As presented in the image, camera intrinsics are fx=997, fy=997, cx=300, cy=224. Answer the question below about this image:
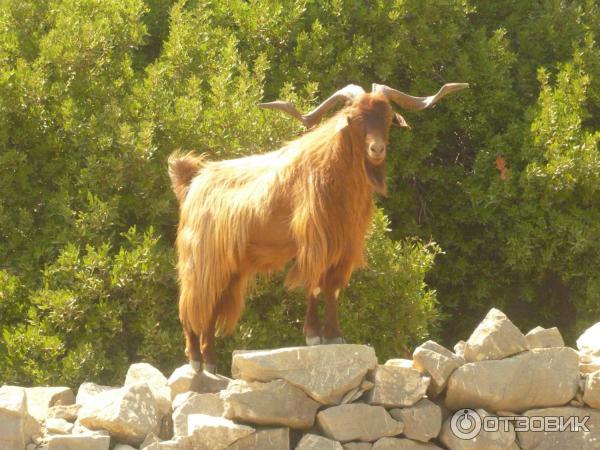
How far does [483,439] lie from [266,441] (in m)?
1.26

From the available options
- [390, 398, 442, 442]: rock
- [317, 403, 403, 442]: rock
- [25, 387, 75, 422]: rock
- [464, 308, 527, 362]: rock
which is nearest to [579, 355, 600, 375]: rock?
[464, 308, 527, 362]: rock

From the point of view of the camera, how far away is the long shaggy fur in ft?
18.8

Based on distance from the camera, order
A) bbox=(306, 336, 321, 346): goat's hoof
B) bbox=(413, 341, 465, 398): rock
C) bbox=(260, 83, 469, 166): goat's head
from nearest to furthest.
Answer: bbox=(260, 83, 469, 166): goat's head < bbox=(413, 341, 465, 398): rock < bbox=(306, 336, 321, 346): goat's hoof

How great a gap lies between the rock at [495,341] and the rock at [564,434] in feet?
1.28

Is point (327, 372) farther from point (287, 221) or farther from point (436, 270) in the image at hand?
point (436, 270)

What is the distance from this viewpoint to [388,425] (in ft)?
18.8

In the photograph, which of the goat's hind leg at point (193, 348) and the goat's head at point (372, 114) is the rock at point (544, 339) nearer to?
the goat's head at point (372, 114)

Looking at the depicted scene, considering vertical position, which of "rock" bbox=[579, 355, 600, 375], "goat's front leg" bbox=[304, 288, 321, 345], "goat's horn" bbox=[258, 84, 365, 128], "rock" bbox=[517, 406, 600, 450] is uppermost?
"goat's horn" bbox=[258, 84, 365, 128]

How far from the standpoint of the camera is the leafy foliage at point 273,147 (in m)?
7.84

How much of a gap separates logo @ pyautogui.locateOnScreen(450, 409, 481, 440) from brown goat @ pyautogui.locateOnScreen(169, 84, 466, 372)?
0.84m

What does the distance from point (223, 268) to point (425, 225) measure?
489 centimetres

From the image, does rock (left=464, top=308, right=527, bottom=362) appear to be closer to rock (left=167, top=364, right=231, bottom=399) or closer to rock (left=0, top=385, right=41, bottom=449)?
rock (left=167, top=364, right=231, bottom=399)

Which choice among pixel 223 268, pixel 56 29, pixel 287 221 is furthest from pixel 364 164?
pixel 56 29

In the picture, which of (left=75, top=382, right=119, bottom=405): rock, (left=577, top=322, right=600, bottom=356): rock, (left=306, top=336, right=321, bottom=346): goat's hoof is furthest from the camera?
(left=577, top=322, right=600, bottom=356): rock
